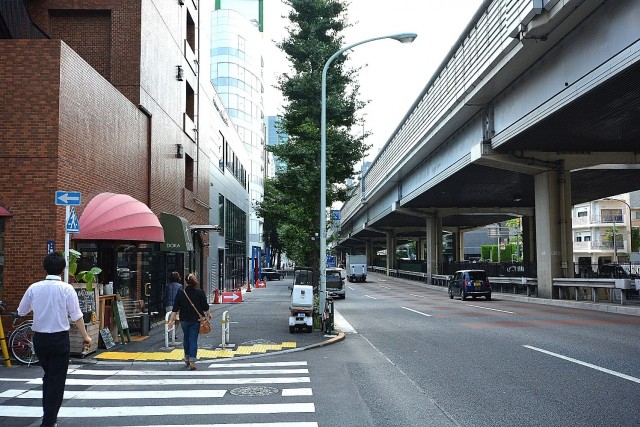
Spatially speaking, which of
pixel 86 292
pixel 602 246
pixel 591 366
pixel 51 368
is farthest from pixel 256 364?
pixel 602 246

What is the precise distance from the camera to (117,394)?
8805 mm

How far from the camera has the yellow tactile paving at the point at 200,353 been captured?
40.1 feet

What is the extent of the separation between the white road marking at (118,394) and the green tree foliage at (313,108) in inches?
565

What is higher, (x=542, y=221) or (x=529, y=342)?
(x=542, y=221)

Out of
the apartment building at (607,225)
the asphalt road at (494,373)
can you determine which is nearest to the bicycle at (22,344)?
the asphalt road at (494,373)

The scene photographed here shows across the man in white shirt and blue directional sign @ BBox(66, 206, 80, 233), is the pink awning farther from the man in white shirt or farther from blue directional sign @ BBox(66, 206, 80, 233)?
the man in white shirt

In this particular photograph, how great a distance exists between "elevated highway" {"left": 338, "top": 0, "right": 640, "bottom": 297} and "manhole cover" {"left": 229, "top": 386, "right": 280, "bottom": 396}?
11.2m

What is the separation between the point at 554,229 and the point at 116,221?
76.3 ft

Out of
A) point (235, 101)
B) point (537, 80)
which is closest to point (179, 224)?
point (537, 80)

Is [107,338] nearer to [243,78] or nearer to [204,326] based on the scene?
[204,326]

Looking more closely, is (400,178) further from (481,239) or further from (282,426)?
(481,239)

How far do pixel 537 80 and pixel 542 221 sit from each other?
12.3 meters

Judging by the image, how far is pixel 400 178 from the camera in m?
49.8

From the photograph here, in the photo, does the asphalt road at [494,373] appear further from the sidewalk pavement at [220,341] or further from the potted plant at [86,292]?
the potted plant at [86,292]
